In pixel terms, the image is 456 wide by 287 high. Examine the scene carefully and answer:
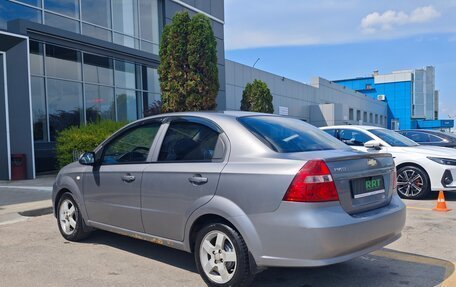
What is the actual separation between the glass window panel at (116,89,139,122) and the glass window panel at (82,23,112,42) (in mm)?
2178

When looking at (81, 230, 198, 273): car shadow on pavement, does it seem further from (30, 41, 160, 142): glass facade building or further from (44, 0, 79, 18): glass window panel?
(44, 0, 79, 18): glass window panel

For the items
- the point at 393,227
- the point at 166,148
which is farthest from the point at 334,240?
the point at 166,148

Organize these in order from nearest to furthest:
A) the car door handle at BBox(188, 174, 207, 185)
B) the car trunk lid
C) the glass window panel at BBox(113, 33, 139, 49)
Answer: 1. the car trunk lid
2. the car door handle at BBox(188, 174, 207, 185)
3. the glass window panel at BBox(113, 33, 139, 49)

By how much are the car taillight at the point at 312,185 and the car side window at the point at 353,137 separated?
675 cm

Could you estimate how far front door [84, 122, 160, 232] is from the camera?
4.78m

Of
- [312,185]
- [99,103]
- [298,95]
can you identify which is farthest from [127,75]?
[298,95]

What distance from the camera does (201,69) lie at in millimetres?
15109

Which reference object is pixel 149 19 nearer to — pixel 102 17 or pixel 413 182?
pixel 102 17

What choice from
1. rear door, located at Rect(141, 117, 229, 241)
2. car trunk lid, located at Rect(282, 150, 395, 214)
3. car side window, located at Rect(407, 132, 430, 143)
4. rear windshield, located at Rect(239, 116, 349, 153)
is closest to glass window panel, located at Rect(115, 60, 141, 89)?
car side window, located at Rect(407, 132, 430, 143)

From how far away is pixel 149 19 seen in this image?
63.5 feet

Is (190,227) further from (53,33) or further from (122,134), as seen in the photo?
(53,33)

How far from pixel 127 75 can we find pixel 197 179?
49.1 ft

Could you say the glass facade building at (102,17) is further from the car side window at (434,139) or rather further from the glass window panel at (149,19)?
the car side window at (434,139)

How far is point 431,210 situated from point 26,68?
36.7ft
